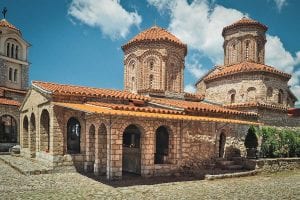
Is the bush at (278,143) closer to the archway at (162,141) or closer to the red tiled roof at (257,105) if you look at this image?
the red tiled roof at (257,105)

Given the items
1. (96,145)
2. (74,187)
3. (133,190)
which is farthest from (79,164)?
(133,190)

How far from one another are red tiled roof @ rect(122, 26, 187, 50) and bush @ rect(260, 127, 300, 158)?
8.18 m

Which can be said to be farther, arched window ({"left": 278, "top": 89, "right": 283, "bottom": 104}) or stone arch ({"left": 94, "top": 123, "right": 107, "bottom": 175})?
arched window ({"left": 278, "top": 89, "right": 283, "bottom": 104})

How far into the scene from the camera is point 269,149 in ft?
53.3

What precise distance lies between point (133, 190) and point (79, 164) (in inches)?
191

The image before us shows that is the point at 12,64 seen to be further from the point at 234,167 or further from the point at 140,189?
the point at 140,189

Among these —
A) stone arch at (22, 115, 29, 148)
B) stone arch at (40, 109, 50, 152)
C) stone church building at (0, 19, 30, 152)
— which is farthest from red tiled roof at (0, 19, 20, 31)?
stone arch at (40, 109, 50, 152)

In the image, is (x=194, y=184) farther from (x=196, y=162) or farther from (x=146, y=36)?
(x=146, y=36)

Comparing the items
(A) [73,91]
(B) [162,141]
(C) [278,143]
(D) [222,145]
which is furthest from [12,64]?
(C) [278,143]

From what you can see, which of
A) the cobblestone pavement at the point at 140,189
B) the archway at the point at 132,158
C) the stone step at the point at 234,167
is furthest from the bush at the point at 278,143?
the archway at the point at 132,158

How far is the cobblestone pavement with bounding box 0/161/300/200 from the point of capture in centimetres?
890

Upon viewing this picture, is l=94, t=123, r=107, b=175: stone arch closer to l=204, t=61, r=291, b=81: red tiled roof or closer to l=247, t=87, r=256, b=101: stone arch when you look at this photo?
l=204, t=61, r=291, b=81: red tiled roof

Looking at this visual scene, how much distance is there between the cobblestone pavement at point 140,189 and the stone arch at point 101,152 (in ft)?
2.77

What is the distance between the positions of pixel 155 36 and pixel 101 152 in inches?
395
